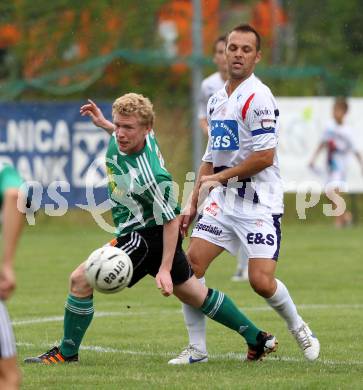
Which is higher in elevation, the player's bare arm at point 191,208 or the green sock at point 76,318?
the player's bare arm at point 191,208

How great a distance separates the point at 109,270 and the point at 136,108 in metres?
0.98

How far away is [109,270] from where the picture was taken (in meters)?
6.74

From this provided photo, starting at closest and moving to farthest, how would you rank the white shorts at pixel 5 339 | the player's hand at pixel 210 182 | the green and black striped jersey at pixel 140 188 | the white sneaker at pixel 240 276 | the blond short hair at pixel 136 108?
the white shorts at pixel 5 339
the blond short hair at pixel 136 108
the green and black striped jersey at pixel 140 188
the player's hand at pixel 210 182
the white sneaker at pixel 240 276

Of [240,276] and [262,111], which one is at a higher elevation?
[262,111]

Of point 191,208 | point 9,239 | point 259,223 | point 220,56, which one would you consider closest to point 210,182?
point 191,208

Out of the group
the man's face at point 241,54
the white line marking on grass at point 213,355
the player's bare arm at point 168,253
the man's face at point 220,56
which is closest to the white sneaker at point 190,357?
the white line marking on grass at point 213,355

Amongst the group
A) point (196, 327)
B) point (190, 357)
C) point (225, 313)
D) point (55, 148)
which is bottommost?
point (55, 148)

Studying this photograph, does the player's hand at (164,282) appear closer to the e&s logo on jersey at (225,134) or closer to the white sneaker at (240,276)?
the e&s logo on jersey at (225,134)

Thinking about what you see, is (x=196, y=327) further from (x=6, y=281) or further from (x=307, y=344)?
(x=6, y=281)

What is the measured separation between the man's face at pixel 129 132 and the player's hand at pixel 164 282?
0.78 meters

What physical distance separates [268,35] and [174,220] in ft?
54.7

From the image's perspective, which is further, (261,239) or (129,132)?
(261,239)

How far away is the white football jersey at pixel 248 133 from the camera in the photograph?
7449 millimetres

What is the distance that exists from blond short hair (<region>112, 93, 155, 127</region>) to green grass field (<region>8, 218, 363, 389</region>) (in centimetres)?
153
